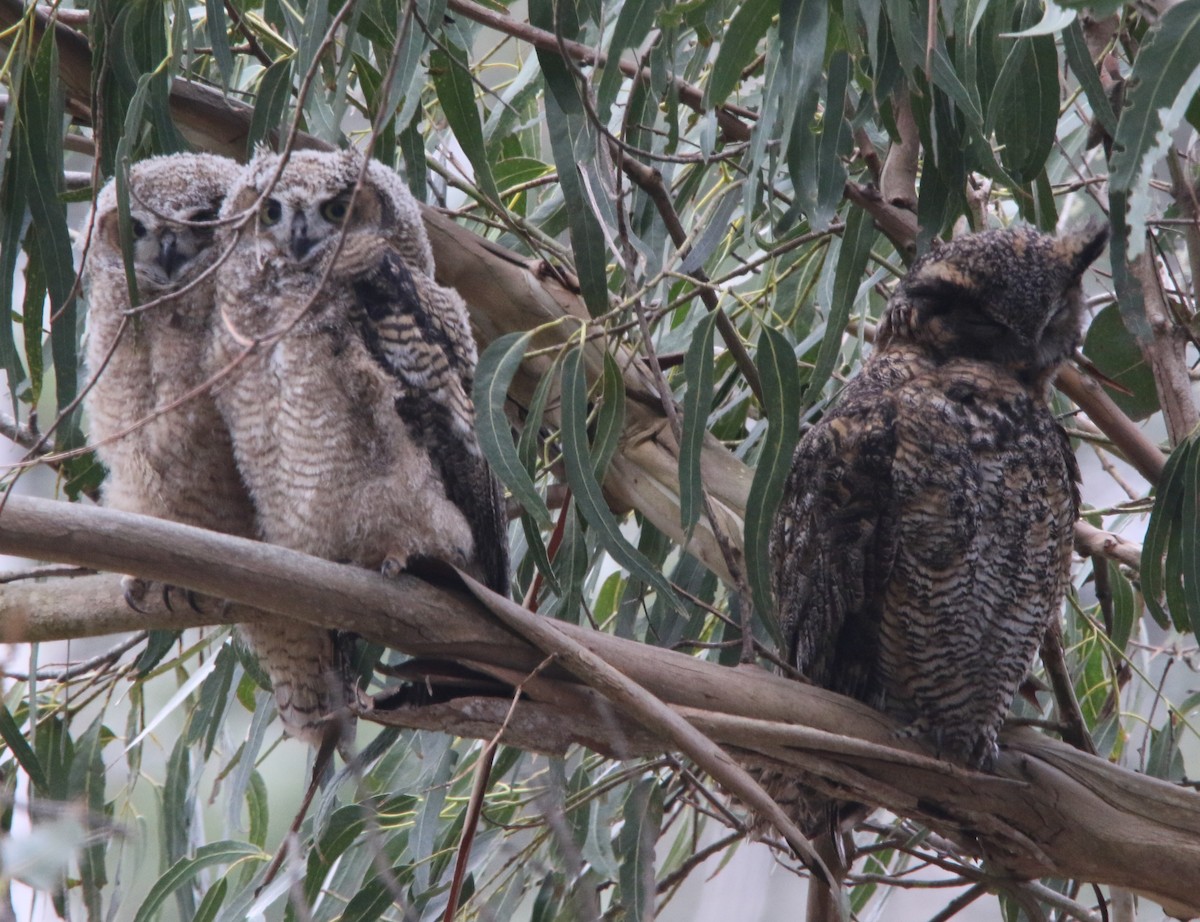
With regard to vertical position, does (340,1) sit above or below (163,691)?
above

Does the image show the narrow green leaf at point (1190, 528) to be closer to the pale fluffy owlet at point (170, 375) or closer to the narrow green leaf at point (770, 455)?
the narrow green leaf at point (770, 455)

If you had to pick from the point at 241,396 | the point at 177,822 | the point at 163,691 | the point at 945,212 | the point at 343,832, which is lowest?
the point at 163,691

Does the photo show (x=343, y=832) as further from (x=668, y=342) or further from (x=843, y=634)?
(x=668, y=342)

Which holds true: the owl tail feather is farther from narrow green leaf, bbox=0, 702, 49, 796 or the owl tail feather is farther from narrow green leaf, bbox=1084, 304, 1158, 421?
narrow green leaf, bbox=1084, 304, 1158, 421

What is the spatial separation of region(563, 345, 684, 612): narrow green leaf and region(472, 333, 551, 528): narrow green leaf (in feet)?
0.21

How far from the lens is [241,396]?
1.73 m

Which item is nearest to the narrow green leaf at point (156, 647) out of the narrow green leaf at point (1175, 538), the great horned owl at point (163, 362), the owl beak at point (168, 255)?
the great horned owl at point (163, 362)

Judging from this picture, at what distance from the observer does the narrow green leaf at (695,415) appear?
161 centimetres

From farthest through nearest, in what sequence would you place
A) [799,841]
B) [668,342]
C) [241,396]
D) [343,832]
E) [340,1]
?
[668,342], [343,832], [340,1], [241,396], [799,841]

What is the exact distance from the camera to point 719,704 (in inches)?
60.0

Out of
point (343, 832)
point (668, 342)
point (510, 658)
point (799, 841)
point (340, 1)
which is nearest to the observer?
point (799, 841)

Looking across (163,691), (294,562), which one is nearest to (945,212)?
(294,562)

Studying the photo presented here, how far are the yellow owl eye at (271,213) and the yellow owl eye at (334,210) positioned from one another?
0.20ft

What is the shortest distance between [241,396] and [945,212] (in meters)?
1.07
